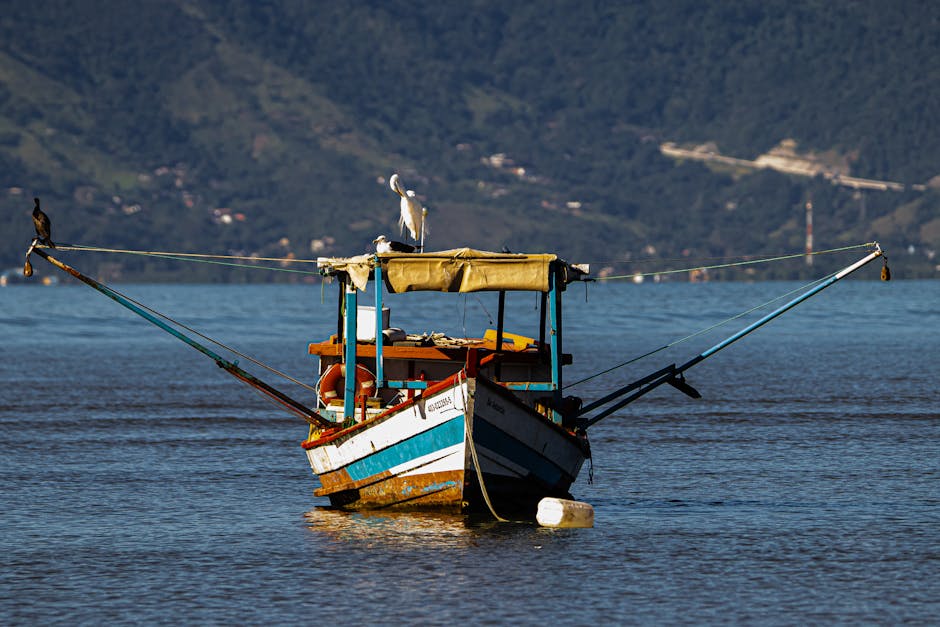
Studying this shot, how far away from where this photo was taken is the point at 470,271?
89.5ft

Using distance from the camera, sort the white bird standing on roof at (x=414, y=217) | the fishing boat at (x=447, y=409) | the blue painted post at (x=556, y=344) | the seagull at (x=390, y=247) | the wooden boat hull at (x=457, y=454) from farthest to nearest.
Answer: the white bird standing on roof at (x=414, y=217), the seagull at (x=390, y=247), the blue painted post at (x=556, y=344), the fishing boat at (x=447, y=409), the wooden boat hull at (x=457, y=454)

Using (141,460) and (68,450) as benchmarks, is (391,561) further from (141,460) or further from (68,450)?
(68,450)

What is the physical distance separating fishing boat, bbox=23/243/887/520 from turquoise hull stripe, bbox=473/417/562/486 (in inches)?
0.9

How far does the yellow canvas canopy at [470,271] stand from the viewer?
89.1 ft

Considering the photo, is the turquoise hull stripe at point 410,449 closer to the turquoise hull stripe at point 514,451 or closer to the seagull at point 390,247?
the turquoise hull stripe at point 514,451

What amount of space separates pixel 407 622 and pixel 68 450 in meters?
20.5

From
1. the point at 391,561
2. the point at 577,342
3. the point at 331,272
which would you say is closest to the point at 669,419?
the point at 331,272

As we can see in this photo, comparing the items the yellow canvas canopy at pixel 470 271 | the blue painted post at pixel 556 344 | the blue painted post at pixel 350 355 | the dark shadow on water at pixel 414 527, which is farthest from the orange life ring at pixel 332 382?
the blue painted post at pixel 556 344

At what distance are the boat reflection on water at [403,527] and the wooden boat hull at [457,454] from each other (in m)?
0.24

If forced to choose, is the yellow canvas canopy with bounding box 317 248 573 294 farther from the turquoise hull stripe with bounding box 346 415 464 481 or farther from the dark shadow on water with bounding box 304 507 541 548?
the dark shadow on water with bounding box 304 507 541 548

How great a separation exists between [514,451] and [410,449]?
1710 millimetres

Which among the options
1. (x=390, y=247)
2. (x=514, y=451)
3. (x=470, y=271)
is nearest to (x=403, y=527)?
(x=514, y=451)

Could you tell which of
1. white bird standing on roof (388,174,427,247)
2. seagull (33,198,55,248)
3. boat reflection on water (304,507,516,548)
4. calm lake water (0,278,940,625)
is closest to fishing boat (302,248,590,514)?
boat reflection on water (304,507,516,548)

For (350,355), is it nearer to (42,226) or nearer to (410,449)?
(410,449)
